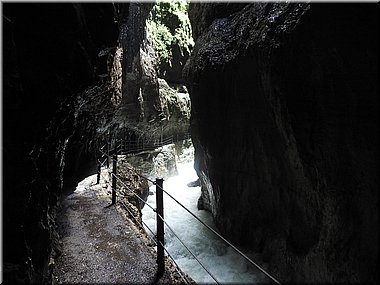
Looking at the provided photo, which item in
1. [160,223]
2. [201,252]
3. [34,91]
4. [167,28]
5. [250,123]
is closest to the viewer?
[34,91]

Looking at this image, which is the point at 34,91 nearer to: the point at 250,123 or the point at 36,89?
the point at 36,89

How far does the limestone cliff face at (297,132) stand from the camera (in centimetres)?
465

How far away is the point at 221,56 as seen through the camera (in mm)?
8680

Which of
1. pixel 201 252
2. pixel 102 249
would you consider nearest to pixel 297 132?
pixel 102 249

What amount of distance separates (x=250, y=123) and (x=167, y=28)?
15963mm

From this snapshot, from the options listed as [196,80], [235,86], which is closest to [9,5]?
[235,86]

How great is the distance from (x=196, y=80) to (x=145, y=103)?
7.96 metres

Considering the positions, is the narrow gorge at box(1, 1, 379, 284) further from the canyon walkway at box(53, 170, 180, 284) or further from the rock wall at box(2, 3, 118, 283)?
the canyon walkway at box(53, 170, 180, 284)

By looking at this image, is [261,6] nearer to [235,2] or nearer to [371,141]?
[235,2]

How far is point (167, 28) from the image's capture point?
21438 millimetres

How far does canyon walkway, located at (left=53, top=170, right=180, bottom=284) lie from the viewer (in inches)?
146

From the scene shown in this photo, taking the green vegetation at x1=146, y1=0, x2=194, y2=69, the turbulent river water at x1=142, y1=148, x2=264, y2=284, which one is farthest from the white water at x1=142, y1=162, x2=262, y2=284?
the green vegetation at x1=146, y1=0, x2=194, y2=69

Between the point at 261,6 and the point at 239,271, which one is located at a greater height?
the point at 261,6

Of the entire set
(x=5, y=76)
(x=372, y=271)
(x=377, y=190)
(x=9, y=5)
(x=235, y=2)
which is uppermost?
(x=235, y=2)
